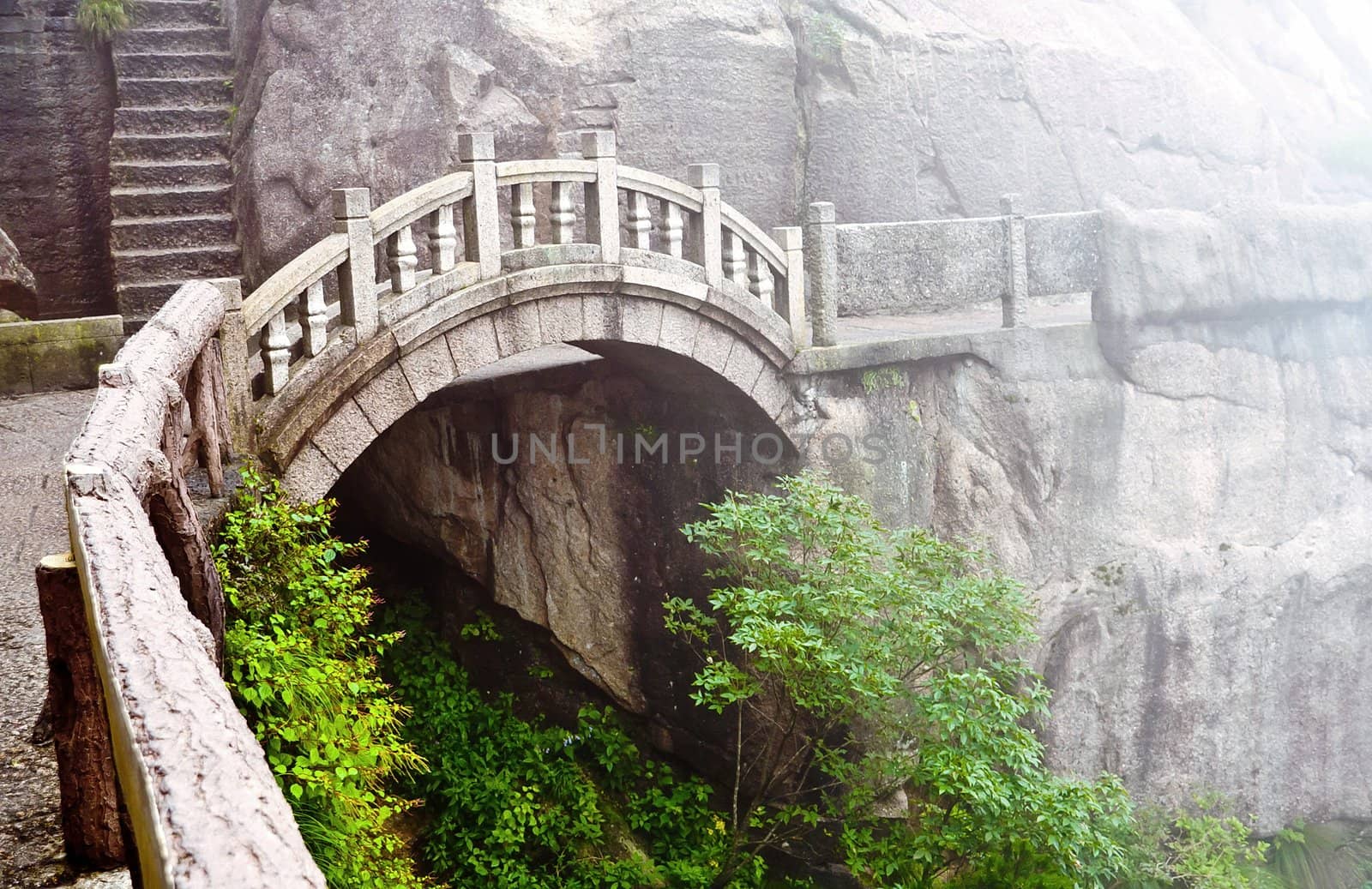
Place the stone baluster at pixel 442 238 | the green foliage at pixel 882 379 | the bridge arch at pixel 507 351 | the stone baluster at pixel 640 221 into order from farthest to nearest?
1. the green foliage at pixel 882 379
2. the stone baluster at pixel 640 221
3. the stone baluster at pixel 442 238
4. the bridge arch at pixel 507 351

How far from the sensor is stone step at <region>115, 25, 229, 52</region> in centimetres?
1116

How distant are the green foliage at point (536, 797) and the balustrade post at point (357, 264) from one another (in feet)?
13.2

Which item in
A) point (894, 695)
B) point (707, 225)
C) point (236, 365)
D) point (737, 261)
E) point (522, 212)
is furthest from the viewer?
point (737, 261)

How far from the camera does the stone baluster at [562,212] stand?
825 centimetres

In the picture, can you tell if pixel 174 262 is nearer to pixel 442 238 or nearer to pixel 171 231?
pixel 171 231

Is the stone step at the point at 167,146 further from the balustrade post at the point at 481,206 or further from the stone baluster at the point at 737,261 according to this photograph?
the stone baluster at the point at 737,261

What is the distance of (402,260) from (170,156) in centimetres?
477

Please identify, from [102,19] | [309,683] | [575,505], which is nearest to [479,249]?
[575,505]

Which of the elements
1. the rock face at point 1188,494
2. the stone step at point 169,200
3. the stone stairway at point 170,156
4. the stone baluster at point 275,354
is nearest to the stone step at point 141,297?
the stone stairway at point 170,156

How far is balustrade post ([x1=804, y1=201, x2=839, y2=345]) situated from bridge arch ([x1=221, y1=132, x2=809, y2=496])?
5.5 inches

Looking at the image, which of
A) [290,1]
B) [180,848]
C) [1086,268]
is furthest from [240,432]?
[1086,268]

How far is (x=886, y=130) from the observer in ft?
45.5

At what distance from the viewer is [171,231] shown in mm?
10805

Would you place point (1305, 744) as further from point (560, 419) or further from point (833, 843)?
point (560, 419)
